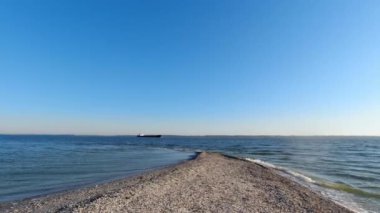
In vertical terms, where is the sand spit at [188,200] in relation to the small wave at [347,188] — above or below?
above

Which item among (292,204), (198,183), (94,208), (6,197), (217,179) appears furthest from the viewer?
(217,179)

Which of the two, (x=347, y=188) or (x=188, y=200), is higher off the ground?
(x=188, y=200)

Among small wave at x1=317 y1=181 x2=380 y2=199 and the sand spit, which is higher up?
the sand spit

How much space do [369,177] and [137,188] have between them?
20.6m

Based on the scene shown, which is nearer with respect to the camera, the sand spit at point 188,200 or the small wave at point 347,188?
the sand spit at point 188,200

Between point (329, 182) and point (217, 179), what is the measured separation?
9242 millimetres

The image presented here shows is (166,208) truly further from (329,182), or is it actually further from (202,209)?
(329,182)

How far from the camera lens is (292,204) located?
13.1 m

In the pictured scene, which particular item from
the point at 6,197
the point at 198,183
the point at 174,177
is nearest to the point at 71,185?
the point at 6,197

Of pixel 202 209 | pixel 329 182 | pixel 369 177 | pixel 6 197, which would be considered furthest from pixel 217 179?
pixel 369 177

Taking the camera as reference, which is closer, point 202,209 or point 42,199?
point 202,209

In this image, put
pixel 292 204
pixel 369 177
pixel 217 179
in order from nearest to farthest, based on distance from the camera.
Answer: pixel 292 204
pixel 217 179
pixel 369 177

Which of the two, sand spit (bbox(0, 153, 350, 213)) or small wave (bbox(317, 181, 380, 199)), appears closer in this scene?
sand spit (bbox(0, 153, 350, 213))

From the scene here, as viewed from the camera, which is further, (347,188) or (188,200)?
(347,188)
